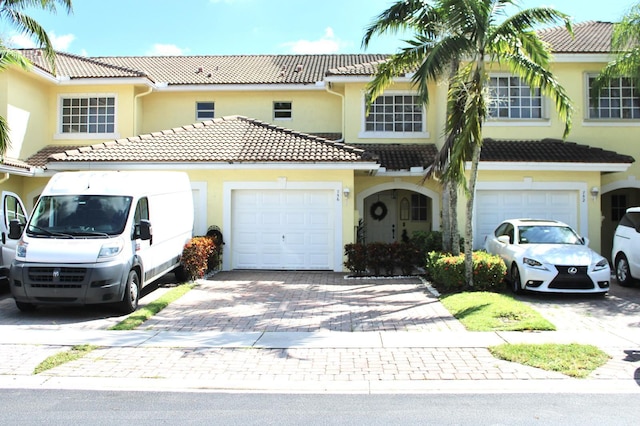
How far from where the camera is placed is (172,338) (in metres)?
7.99

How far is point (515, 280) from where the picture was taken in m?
11.5

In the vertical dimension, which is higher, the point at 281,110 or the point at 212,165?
the point at 281,110

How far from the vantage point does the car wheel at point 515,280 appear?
11336mm

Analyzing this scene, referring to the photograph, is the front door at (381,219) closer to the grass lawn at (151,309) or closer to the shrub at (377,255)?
the shrub at (377,255)

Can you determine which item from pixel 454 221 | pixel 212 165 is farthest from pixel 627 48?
pixel 212 165

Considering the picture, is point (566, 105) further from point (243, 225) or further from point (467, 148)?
point (243, 225)

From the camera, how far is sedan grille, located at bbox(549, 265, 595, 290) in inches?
425

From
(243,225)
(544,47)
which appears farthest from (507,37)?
(243,225)

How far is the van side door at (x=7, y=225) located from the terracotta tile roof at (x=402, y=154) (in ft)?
31.4

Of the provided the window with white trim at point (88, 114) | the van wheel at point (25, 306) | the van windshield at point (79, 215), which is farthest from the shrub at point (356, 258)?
the window with white trim at point (88, 114)

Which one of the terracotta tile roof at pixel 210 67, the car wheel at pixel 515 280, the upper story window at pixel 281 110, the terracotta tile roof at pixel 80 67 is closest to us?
the car wheel at pixel 515 280

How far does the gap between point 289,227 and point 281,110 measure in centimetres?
661

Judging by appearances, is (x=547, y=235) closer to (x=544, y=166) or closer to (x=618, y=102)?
(x=544, y=166)

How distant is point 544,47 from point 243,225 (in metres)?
9.02
